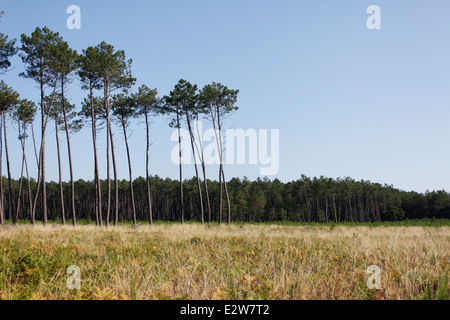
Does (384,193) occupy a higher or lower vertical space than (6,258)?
lower

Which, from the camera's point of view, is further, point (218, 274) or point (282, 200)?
point (282, 200)

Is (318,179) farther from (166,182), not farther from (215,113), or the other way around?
(215,113)

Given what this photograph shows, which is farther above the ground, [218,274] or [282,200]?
[218,274]

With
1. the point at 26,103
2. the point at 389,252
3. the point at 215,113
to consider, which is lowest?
the point at 389,252

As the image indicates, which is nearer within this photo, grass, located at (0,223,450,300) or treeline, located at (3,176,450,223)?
grass, located at (0,223,450,300)

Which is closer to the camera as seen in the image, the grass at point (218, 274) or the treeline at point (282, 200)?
the grass at point (218, 274)

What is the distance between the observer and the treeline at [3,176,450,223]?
73.1 meters

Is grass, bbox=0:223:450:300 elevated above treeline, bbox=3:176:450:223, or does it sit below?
above

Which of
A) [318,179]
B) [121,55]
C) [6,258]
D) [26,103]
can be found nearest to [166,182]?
[318,179]

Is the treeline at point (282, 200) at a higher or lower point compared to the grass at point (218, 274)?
lower

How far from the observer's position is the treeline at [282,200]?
240 ft

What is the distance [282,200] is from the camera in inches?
3029
